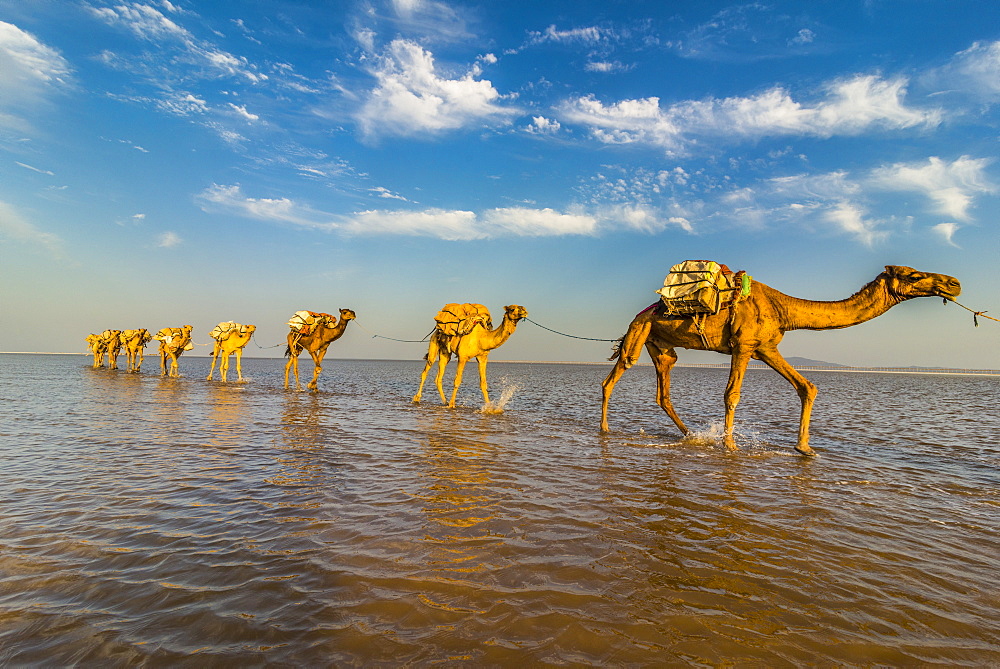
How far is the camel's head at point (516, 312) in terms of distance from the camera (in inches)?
578

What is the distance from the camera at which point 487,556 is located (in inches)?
153

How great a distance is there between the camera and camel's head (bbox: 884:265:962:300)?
7969 millimetres

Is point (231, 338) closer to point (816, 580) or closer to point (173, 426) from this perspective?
point (173, 426)

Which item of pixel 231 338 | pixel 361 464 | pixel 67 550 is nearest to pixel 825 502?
pixel 361 464

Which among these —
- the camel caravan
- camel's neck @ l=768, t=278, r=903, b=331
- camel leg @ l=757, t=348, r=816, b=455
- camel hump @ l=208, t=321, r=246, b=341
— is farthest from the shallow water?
camel hump @ l=208, t=321, r=246, b=341

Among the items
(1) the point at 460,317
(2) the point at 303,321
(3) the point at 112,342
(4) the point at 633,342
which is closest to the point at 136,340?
(3) the point at 112,342

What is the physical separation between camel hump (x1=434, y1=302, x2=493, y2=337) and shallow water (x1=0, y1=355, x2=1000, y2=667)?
7138 millimetres

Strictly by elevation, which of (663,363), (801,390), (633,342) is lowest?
(801,390)

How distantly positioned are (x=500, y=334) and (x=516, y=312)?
1.06m

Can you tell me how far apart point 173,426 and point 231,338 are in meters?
19.6

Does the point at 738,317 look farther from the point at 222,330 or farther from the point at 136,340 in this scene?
the point at 136,340

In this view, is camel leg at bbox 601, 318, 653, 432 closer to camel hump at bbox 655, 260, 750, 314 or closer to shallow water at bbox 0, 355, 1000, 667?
camel hump at bbox 655, 260, 750, 314

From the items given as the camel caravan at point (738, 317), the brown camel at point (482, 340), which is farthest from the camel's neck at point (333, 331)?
the camel caravan at point (738, 317)

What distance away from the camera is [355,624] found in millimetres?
2836
